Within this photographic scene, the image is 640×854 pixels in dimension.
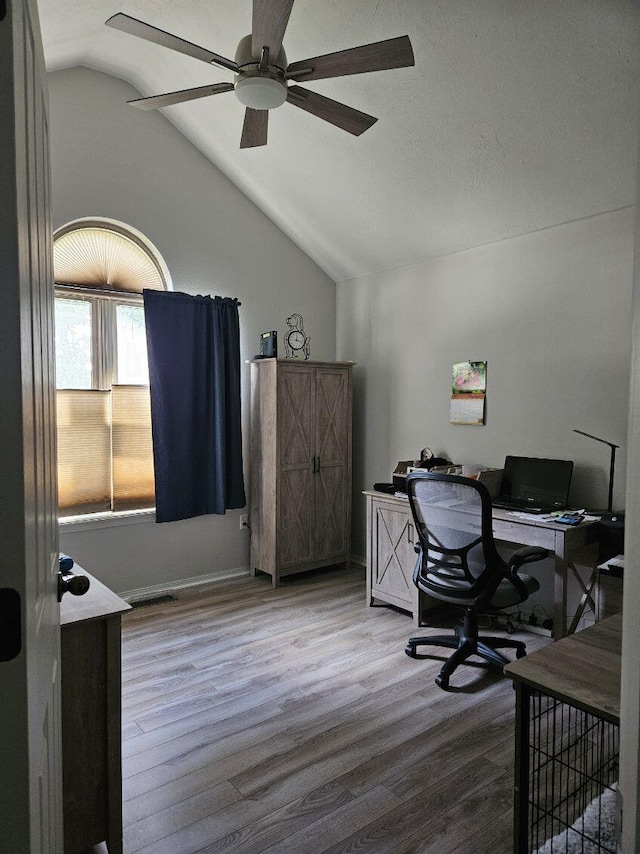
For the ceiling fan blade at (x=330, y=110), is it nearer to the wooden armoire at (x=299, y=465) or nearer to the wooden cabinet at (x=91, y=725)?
the wooden armoire at (x=299, y=465)

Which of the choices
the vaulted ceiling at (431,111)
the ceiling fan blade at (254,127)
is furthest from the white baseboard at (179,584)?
the ceiling fan blade at (254,127)

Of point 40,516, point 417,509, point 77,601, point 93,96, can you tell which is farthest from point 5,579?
point 93,96

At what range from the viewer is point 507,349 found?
12.5ft

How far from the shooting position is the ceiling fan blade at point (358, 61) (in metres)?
2.06

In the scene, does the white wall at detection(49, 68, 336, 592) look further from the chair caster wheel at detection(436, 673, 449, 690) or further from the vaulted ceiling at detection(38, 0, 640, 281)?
the chair caster wheel at detection(436, 673, 449, 690)

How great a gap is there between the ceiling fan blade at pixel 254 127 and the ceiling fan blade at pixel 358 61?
0.41 metres

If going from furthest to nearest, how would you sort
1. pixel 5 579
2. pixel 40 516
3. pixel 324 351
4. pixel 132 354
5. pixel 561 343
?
pixel 324 351 < pixel 132 354 < pixel 561 343 < pixel 40 516 < pixel 5 579

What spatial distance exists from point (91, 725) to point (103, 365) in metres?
2.85

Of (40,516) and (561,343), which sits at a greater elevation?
(561,343)

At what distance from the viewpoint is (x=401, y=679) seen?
292 cm

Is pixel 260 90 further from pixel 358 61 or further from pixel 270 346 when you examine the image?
pixel 270 346

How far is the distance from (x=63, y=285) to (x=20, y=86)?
3346mm

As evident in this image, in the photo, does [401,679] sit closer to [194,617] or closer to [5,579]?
[194,617]

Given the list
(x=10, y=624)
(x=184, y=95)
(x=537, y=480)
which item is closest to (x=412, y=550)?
(x=537, y=480)
